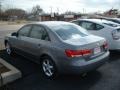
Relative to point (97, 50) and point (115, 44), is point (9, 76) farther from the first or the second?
point (115, 44)

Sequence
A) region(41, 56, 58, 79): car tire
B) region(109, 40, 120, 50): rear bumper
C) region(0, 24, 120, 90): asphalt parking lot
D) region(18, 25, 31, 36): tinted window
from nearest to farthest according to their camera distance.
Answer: region(0, 24, 120, 90): asphalt parking lot
region(41, 56, 58, 79): car tire
region(18, 25, 31, 36): tinted window
region(109, 40, 120, 50): rear bumper

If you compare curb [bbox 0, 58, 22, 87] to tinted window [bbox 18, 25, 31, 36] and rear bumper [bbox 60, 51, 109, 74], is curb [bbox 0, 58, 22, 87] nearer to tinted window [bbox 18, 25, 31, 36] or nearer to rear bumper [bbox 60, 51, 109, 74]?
rear bumper [bbox 60, 51, 109, 74]

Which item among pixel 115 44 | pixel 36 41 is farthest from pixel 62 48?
pixel 115 44

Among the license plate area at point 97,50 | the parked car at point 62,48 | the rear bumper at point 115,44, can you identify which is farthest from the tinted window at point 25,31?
the rear bumper at point 115,44

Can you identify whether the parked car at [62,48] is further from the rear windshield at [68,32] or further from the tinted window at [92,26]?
the tinted window at [92,26]

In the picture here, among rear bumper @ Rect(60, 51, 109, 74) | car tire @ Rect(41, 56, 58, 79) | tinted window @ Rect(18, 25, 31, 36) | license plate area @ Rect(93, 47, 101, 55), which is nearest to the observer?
rear bumper @ Rect(60, 51, 109, 74)

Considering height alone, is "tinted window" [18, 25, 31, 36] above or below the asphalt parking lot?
above

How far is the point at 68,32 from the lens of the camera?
221 inches

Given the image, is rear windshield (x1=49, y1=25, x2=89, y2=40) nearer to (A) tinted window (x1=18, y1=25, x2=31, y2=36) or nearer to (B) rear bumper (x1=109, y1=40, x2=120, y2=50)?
(A) tinted window (x1=18, y1=25, x2=31, y2=36)

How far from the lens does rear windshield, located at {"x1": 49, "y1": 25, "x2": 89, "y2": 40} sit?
5384mm

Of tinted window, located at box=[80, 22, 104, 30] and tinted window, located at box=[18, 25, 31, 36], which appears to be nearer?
tinted window, located at box=[18, 25, 31, 36]

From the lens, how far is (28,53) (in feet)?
20.8

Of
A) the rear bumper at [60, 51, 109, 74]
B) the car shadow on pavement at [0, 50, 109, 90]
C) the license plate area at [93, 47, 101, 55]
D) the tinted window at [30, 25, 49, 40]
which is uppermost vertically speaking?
the tinted window at [30, 25, 49, 40]

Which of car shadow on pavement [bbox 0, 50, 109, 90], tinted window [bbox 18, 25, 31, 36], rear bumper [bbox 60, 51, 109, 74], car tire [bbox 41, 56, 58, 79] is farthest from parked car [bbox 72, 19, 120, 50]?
car tire [bbox 41, 56, 58, 79]
